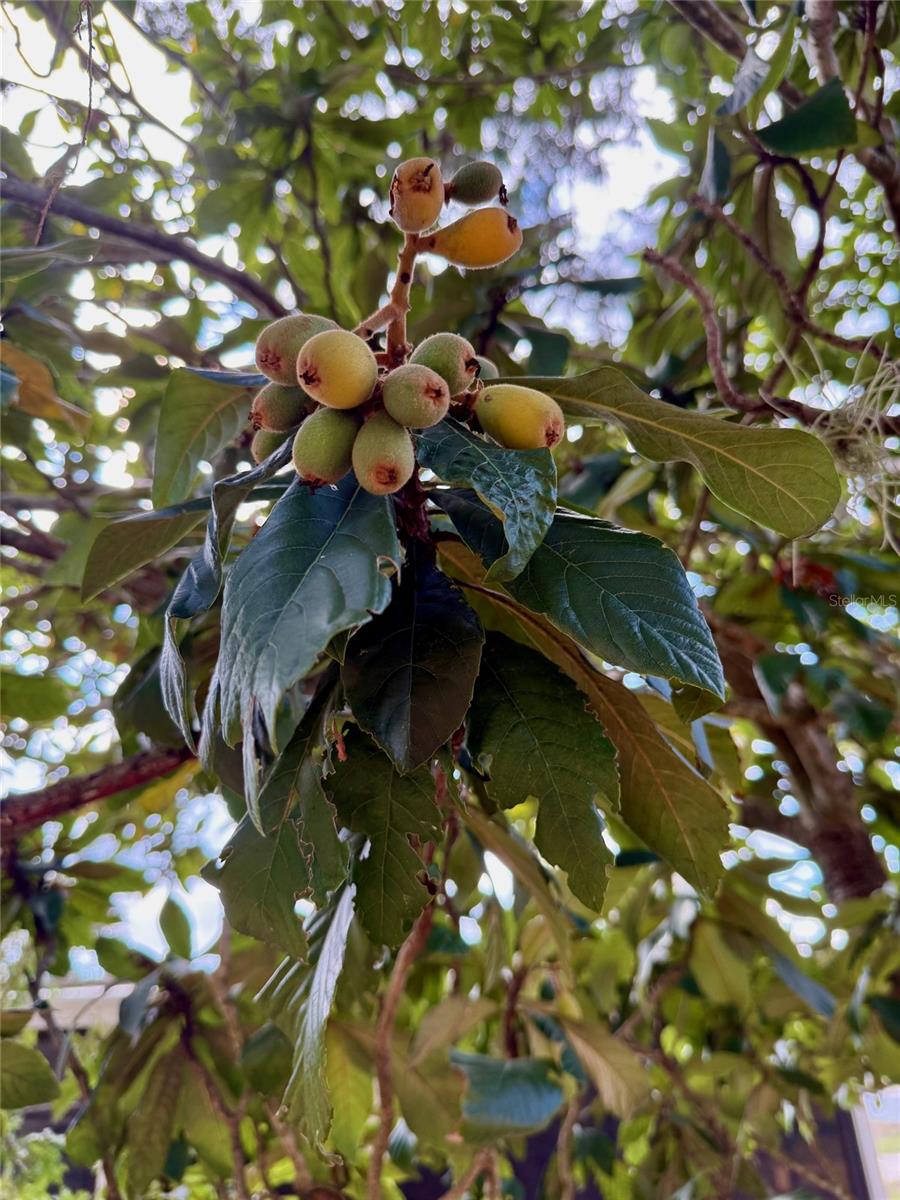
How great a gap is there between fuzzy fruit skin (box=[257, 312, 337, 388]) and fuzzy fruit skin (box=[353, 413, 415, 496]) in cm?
10

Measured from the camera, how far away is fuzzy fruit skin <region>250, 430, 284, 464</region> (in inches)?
32.6

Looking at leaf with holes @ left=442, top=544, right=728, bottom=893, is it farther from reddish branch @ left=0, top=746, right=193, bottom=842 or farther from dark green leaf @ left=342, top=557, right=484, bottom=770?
reddish branch @ left=0, top=746, right=193, bottom=842

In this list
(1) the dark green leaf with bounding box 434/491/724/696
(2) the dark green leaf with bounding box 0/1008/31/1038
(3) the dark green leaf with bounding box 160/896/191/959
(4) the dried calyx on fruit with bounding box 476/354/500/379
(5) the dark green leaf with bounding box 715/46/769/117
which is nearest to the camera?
(1) the dark green leaf with bounding box 434/491/724/696

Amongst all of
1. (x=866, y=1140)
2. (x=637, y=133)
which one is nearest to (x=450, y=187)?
(x=637, y=133)

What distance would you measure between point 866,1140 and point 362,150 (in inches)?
126

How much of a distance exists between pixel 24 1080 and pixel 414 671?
119cm

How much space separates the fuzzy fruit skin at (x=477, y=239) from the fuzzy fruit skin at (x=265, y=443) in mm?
212

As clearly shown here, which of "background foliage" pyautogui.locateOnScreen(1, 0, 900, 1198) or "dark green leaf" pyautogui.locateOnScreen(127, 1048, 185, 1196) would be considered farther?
"dark green leaf" pyautogui.locateOnScreen(127, 1048, 185, 1196)

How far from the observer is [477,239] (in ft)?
2.59

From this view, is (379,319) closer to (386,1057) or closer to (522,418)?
(522,418)

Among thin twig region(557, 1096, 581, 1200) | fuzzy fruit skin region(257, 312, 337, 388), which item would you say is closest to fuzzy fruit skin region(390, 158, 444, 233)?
fuzzy fruit skin region(257, 312, 337, 388)

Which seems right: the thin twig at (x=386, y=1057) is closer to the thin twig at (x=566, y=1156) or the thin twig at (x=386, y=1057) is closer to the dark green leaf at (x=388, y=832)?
the dark green leaf at (x=388, y=832)

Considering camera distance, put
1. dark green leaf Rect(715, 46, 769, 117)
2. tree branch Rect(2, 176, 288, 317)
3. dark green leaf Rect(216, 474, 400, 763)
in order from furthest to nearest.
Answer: tree branch Rect(2, 176, 288, 317), dark green leaf Rect(715, 46, 769, 117), dark green leaf Rect(216, 474, 400, 763)

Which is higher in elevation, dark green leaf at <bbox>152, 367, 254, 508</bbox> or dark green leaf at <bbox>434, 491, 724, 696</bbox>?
dark green leaf at <bbox>152, 367, 254, 508</bbox>
